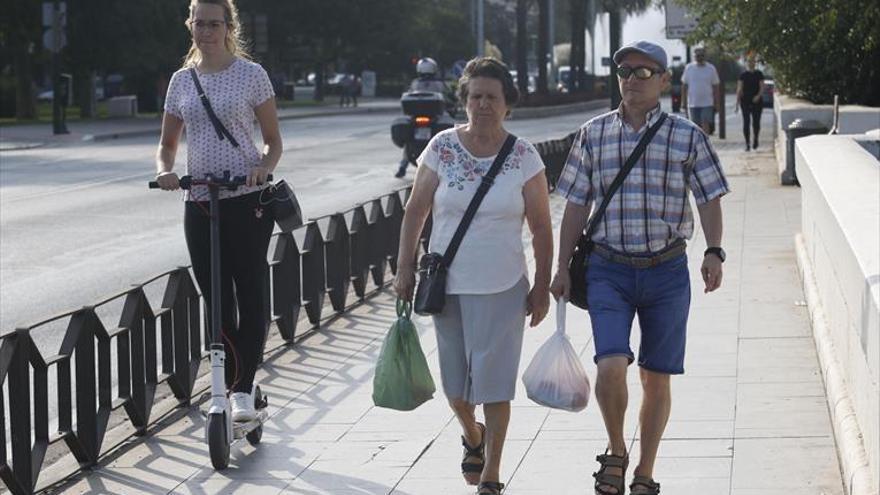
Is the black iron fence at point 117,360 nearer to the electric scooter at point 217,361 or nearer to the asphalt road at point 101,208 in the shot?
the electric scooter at point 217,361

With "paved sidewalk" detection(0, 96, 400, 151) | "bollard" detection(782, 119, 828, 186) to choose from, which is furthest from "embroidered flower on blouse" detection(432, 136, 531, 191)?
"paved sidewalk" detection(0, 96, 400, 151)

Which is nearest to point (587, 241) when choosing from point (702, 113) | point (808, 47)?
point (808, 47)

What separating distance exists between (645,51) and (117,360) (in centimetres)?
339

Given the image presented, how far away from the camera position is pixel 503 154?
22.0ft

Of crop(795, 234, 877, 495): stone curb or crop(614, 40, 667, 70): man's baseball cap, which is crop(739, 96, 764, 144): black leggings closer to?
crop(795, 234, 877, 495): stone curb

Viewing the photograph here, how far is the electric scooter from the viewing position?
768 cm

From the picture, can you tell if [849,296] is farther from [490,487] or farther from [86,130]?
[86,130]

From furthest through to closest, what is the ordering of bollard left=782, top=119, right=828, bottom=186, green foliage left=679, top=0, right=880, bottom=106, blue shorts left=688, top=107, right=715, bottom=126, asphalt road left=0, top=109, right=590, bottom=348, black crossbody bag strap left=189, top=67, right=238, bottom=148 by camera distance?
blue shorts left=688, top=107, right=715, bottom=126, green foliage left=679, top=0, right=880, bottom=106, bollard left=782, top=119, right=828, bottom=186, asphalt road left=0, top=109, right=590, bottom=348, black crossbody bag strap left=189, top=67, right=238, bottom=148

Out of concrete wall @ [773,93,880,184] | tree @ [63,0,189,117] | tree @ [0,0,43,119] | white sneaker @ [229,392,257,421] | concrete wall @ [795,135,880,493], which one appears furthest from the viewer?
tree @ [63,0,189,117]

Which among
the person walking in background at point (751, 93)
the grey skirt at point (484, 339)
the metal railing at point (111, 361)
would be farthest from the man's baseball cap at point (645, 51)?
the person walking in background at point (751, 93)

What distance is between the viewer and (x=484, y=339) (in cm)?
671

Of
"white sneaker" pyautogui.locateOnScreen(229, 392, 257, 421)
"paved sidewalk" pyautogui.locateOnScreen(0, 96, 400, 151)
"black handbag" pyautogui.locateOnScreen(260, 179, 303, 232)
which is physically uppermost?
"black handbag" pyautogui.locateOnScreen(260, 179, 303, 232)

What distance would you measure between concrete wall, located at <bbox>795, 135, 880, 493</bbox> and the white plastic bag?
1.04 m

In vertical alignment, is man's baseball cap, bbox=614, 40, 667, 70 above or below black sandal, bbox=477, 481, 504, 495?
above
